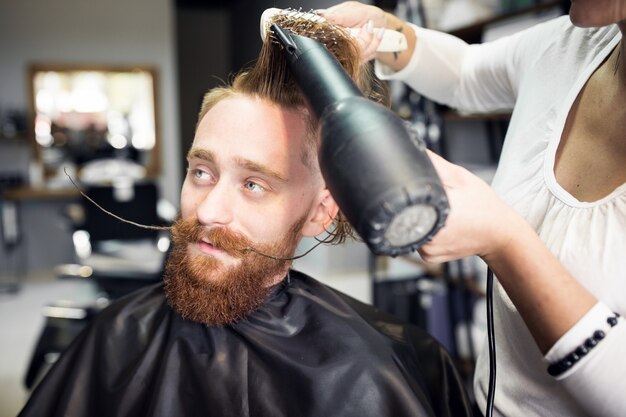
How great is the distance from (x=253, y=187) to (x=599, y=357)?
58 cm

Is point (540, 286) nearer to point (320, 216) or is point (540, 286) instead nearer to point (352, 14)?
point (320, 216)

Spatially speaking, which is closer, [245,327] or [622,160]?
[622,160]

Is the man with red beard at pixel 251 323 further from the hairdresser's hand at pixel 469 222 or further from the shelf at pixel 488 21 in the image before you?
the shelf at pixel 488 21

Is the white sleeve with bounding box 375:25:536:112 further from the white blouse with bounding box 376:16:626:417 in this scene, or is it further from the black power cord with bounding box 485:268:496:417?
the black power cord with bounding box 485:268:496:417

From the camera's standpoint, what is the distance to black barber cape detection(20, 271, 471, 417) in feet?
3.17

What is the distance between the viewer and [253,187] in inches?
36.6

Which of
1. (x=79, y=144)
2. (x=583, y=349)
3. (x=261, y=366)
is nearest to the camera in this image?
(x=583, y=349)

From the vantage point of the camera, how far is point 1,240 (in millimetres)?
5180

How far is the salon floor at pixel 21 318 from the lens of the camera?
2979 mm

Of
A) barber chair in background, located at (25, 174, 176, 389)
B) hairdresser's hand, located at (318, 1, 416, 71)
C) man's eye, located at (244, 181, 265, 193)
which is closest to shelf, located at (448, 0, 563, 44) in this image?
hairdresser's hand, located at (318, 1, 416, 71)

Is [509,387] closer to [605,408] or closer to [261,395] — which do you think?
[605,408]

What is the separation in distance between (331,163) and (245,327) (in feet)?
2.14

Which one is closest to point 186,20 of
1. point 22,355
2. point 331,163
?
point 22,355

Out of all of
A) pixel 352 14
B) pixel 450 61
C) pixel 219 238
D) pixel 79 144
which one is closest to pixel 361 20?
pixel 352 14
